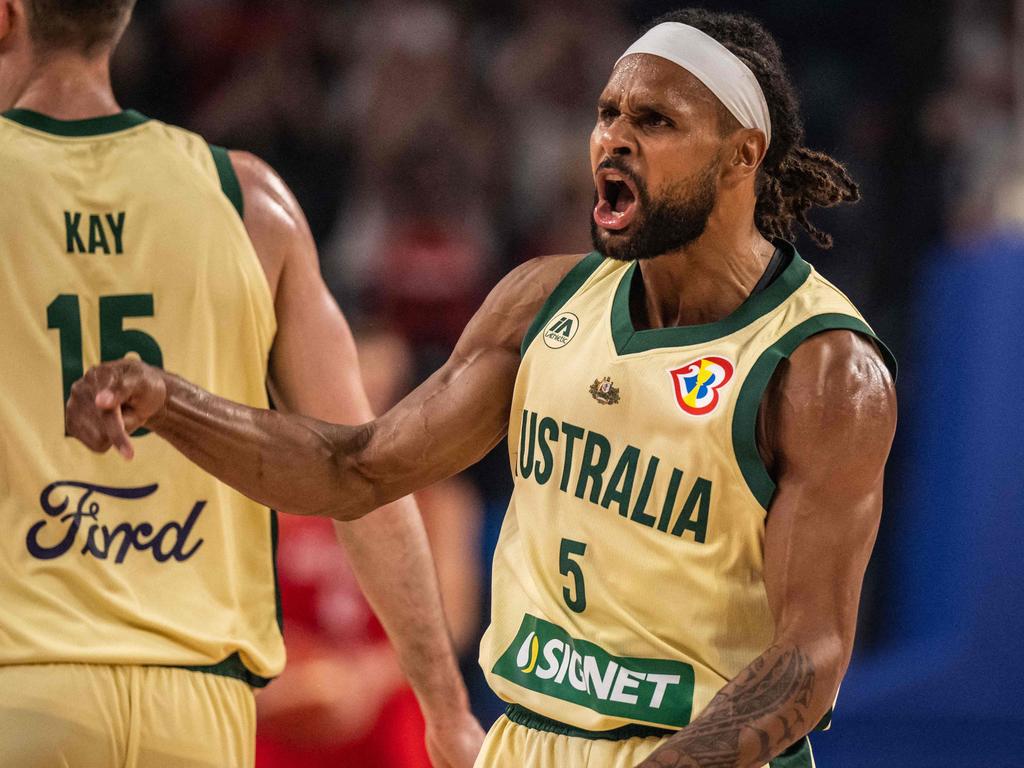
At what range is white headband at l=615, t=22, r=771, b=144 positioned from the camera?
10.0 ft

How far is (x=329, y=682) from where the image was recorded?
4.94 m

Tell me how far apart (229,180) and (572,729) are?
1.42m

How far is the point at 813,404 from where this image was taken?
2.84m

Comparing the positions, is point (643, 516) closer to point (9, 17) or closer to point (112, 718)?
point (112, 718)

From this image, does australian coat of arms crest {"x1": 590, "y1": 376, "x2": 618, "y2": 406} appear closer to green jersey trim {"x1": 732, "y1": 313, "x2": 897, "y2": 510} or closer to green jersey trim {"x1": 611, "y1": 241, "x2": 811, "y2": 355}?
green jersey trim {"x1": 611, "y1": 241, "x2": 811, "y2": 355}

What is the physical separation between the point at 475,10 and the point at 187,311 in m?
5.40

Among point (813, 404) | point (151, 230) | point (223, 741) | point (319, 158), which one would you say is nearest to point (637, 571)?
point (813, 404)

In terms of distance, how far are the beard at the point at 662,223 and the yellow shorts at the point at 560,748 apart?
87 cm

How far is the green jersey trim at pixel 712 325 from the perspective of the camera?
3002 mm

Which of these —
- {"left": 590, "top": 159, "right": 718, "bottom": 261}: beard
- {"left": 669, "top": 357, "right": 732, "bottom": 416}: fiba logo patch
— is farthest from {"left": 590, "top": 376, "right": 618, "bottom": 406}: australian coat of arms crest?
{"left": 590, "top": 159, "right": 718, "bottom": 261}: beard

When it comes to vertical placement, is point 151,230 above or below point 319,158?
above

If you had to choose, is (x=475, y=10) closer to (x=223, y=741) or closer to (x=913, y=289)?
(x=913, y=289)

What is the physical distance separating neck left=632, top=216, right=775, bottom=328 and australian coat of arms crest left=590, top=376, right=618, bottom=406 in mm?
176

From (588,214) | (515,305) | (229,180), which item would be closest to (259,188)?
(229,180)
